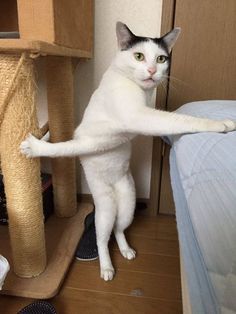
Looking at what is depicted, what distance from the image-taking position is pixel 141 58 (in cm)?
78

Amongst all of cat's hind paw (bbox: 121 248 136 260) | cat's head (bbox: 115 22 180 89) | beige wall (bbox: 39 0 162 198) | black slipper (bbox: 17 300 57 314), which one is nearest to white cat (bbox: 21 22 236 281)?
cat's head (bbox: 115 22 180 89)

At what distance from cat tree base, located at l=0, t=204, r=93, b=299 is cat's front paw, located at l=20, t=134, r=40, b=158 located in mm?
423

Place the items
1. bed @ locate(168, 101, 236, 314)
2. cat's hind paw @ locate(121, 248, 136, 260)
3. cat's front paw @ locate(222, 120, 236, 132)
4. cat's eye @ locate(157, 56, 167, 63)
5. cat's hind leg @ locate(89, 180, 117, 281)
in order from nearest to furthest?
bed @ locate(168, 101, 236, 314)
cat's front paw @ locate(222, 120, 236, 132)
cat's eye @ locate(157, 56, 167, 63)
cat's hind leg @ locate(89, 180, 117, 281)
cat's hind paw @ locate(121, 248, 136, 260)

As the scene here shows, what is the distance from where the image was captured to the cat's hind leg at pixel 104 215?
3.07 ft

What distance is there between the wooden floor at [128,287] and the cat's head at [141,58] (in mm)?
663

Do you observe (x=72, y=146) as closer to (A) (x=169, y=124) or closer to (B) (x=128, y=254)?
(A) (x=169, y=124)

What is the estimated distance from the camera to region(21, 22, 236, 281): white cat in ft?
2.24

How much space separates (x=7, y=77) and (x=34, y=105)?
100mm

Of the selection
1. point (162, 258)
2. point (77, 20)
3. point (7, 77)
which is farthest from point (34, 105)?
point (162, 258)

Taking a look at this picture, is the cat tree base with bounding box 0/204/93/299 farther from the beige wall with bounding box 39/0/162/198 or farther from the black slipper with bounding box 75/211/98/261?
the beige wall with bounding box 39/0/162/198

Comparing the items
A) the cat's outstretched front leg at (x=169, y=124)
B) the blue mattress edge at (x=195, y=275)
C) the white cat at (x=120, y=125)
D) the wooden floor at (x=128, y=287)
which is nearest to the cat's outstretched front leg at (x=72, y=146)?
the white cat at (x=120, y=125)

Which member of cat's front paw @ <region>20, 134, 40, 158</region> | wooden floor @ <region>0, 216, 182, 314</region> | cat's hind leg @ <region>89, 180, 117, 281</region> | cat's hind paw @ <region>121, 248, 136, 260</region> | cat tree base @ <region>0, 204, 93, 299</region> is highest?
cat's front paw @ <region>20, 134, 40, 158</region>

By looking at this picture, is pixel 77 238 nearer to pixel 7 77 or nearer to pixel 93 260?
pixel 93 260

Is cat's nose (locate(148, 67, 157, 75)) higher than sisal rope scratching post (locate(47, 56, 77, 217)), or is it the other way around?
cat's nose (locate(148, 67, 157, 75))
